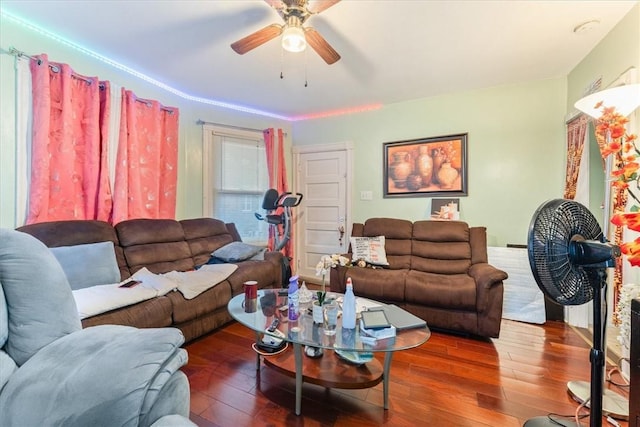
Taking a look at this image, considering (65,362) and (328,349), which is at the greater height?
(65,362)

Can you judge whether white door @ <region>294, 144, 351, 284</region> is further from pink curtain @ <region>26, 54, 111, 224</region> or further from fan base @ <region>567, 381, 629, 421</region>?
fan base @ <region>567, 381, 629, 421</region>

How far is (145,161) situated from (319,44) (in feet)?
6.95

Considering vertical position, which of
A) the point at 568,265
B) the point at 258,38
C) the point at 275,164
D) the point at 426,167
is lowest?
the point at 568,265

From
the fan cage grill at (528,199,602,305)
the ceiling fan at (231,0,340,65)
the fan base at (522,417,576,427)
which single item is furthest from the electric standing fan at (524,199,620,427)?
the ceiling fan at (231,0,340,65)

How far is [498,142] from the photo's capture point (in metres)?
3.16

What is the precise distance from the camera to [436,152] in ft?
11.3

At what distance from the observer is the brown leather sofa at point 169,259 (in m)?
1.96

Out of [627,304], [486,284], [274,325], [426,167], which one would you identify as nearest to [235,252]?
[274,325]

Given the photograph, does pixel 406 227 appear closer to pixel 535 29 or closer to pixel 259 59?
pixel 535 29

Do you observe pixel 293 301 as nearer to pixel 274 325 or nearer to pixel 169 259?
pixel 274 325

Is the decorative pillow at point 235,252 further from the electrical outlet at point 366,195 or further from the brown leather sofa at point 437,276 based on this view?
the electrical outlet at point 366,195

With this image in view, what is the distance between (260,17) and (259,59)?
588 millimetres

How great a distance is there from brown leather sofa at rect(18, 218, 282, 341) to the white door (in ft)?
3.74

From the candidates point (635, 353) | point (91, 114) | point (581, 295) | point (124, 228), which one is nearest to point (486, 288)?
point (635, 353)
